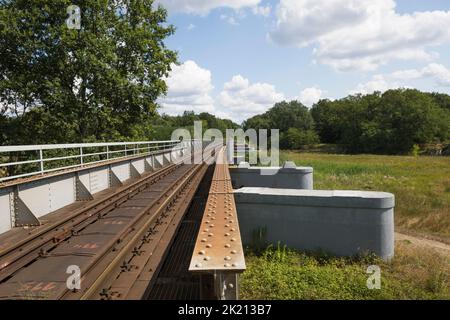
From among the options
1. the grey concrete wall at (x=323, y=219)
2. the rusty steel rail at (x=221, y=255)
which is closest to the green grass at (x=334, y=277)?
the grey concrete wall at (x=323, y=219)

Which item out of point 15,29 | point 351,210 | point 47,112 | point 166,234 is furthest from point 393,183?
point 15,29

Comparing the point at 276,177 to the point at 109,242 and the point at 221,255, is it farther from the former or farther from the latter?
the point at 221,255

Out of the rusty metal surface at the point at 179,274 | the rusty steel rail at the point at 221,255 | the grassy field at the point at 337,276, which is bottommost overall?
the grassy field at the point at 337,276

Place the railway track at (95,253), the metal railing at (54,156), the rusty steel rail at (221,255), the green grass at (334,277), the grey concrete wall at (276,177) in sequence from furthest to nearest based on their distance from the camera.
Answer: the grey concrete wall at (276,177) → the metal railing at (54,156) → the green grass at (334,277) → the railway track at (95,253) → the rusty steel rail at (221,255)

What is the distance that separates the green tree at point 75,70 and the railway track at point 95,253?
16.4 metres

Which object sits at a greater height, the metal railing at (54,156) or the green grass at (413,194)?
the metal railing at (54,156)

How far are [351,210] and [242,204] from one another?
230 cm

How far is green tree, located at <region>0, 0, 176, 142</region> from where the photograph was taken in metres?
23.5

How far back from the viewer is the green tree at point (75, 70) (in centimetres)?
2352

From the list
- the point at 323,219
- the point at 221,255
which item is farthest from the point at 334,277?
the point at 221,255

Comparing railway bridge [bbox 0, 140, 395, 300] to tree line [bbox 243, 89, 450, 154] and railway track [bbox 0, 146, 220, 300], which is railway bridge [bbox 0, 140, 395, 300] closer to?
railway track [bbox 0, 146, 220, 300]

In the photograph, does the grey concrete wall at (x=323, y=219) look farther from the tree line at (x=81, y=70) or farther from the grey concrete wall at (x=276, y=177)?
the tree line at (x=81, y=70)

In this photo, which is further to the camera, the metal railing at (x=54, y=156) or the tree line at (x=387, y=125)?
the tree line at (x=387, y=125)

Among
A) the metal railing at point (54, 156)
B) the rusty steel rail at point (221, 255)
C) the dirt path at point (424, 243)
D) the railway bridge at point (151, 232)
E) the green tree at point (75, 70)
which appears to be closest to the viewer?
the rusty steel rail at point (221, 255)
